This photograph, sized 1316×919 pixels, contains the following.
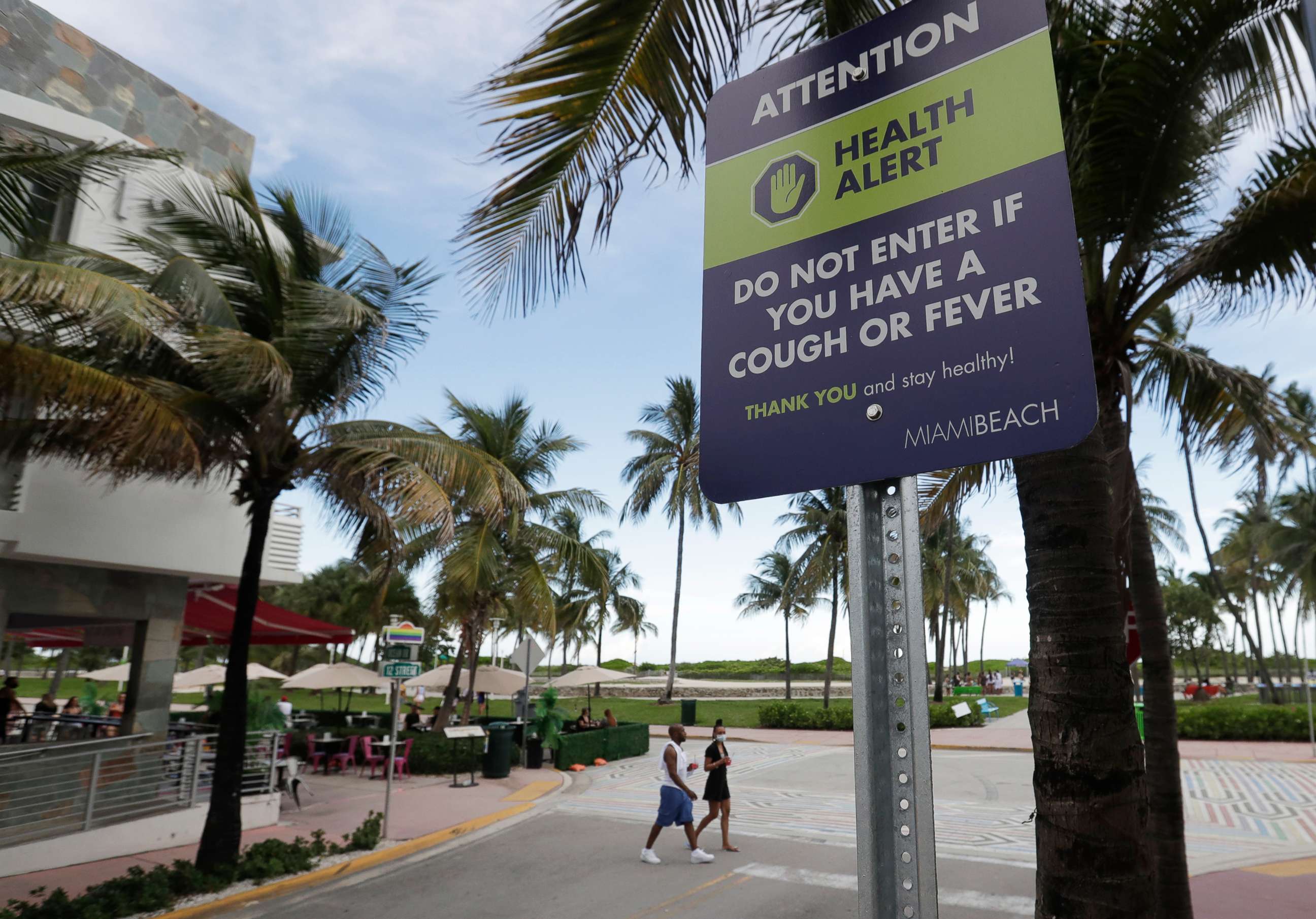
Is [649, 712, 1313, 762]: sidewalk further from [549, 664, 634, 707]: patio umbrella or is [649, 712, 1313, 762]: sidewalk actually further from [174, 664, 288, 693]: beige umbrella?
[174, 664, 288, 693]: beige umbrella

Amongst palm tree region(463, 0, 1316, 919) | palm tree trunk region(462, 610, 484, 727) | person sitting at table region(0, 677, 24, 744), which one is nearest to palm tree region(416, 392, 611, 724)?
palm tree trunk region(462, 610, 484, 727)

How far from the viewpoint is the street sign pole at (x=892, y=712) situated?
1.32m

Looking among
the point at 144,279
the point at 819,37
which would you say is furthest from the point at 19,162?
the point at 819,37

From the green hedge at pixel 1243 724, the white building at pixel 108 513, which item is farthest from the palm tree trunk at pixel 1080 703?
the green hedge at pixel 1243 724

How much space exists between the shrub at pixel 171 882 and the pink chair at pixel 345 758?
8781 mm

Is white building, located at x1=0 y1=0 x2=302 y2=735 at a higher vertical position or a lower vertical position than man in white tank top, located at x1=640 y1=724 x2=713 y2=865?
higher

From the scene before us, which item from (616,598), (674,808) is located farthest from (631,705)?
(674,808)

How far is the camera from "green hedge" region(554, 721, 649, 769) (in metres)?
21.4

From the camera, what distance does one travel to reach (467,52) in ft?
10.7

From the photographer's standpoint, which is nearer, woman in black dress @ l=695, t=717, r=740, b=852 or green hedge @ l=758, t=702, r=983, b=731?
woman in black dress @ l=695, t=717, r=740, b=852

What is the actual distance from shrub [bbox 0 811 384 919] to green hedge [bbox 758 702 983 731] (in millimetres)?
23143

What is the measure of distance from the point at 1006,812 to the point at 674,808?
623 centimetres

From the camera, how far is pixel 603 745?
2272cm

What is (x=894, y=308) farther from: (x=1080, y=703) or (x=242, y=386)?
(x=242, y=386)
